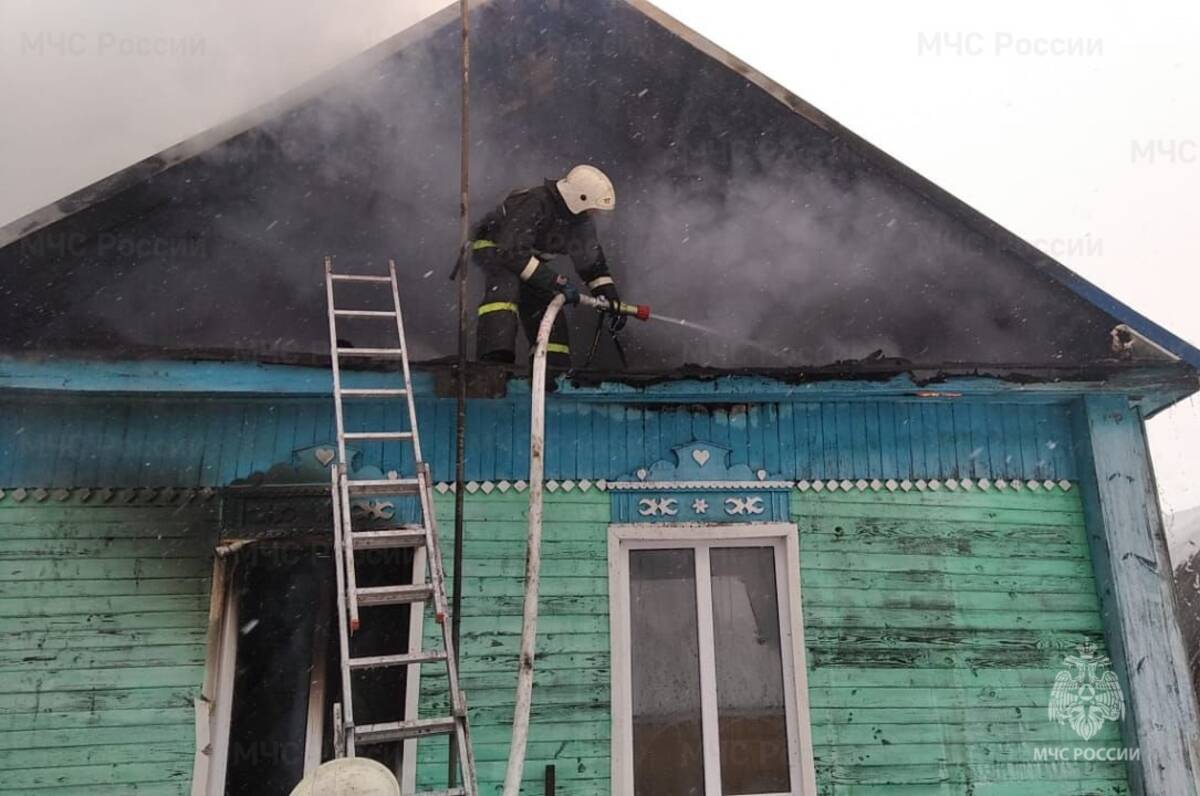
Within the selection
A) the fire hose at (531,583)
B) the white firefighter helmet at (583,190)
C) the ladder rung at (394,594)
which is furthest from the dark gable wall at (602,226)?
the ladder rung at (394,594)

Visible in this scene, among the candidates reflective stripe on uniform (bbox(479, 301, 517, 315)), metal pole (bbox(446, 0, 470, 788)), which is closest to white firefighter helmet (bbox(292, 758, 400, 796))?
metal pole (bbox(446, 0, 470, 788))

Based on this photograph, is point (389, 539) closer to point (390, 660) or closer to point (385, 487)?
point (385, 487)

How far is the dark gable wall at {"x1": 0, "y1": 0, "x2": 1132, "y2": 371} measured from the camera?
5004 mm

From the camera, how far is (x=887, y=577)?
183 inches

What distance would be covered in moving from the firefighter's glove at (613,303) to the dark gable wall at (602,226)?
0.32m

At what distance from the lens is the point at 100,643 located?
4113 mm

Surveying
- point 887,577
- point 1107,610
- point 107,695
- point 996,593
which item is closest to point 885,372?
point 887,577

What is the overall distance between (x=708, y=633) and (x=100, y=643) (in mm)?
3389

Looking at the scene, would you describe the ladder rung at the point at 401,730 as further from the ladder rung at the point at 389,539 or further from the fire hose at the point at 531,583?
the ladder rung at the point at 389,539

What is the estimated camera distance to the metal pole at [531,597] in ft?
11.1

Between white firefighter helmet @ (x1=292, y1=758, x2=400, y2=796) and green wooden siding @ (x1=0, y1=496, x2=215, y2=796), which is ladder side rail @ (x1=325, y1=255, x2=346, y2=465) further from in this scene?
white firefighter helmet @ (x1=292, y1=758, x2=400, y2=796)

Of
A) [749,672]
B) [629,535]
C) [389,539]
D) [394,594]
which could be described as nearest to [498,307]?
[629,535]

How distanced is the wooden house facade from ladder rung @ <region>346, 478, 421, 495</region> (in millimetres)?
672

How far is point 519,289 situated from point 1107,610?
4.17m
